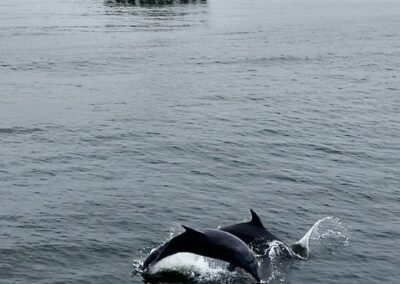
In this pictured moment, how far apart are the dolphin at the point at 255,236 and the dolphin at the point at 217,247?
6.67ft

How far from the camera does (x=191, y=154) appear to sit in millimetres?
41781

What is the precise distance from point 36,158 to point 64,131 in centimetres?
677

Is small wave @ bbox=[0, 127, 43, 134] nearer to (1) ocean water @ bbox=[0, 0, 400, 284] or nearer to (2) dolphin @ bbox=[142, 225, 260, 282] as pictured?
(1) ocean water @ bbox=[0, 0, 400, 284]

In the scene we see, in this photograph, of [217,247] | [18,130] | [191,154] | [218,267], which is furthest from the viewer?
[18,130]

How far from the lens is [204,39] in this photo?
10056 centimetres

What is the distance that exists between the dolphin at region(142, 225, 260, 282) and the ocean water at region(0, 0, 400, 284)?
1213 mm

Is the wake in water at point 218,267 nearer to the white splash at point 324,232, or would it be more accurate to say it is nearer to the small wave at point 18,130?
Result: the white splash at point 324,232

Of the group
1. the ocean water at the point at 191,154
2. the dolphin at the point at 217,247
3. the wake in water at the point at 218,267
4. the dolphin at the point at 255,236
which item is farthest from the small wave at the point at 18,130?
the dolphin at the point at 217,247

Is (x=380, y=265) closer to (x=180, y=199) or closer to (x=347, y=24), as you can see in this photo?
(x=180, y=199)

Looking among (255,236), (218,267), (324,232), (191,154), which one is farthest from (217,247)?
(191,154)

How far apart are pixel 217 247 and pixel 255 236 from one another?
3.16 metres

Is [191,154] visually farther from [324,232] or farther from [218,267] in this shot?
[218,267]

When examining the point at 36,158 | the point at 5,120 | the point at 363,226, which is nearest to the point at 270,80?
the point at 5,120

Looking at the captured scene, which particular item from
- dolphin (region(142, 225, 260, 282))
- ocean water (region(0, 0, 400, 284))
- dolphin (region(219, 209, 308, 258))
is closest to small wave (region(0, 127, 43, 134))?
ocean water (region(0, 0, 400, 284))
